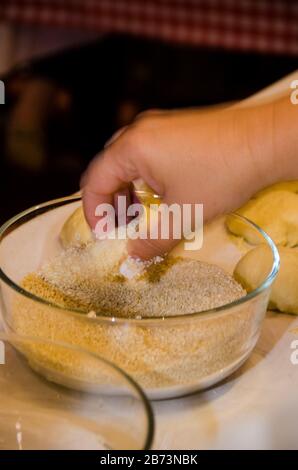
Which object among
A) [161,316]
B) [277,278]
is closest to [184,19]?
[277,278]

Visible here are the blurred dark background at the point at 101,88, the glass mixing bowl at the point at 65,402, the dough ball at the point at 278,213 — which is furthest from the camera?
the blurred dark background at the point at 101,88

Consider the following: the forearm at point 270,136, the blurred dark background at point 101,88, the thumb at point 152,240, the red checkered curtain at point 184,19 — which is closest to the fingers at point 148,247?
the thumb at point 152,240

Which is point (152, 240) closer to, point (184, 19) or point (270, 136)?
point (270, 136)

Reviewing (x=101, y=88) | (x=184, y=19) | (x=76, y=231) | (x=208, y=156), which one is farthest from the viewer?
(x=101, y=88)

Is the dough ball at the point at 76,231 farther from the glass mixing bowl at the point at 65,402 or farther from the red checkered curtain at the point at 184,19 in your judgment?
the red checkered curtain at the point at 184,19

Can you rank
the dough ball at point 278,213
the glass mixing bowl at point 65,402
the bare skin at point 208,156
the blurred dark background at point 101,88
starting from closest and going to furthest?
the glass mixing bowl at point 65,402 → the bare skin at point 208,156 → the dough ball at point 278,213 → the blurred dark background at point 101,88

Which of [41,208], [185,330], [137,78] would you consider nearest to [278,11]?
[137,78]

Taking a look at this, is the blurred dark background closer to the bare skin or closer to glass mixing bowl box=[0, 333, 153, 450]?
the bare skin
